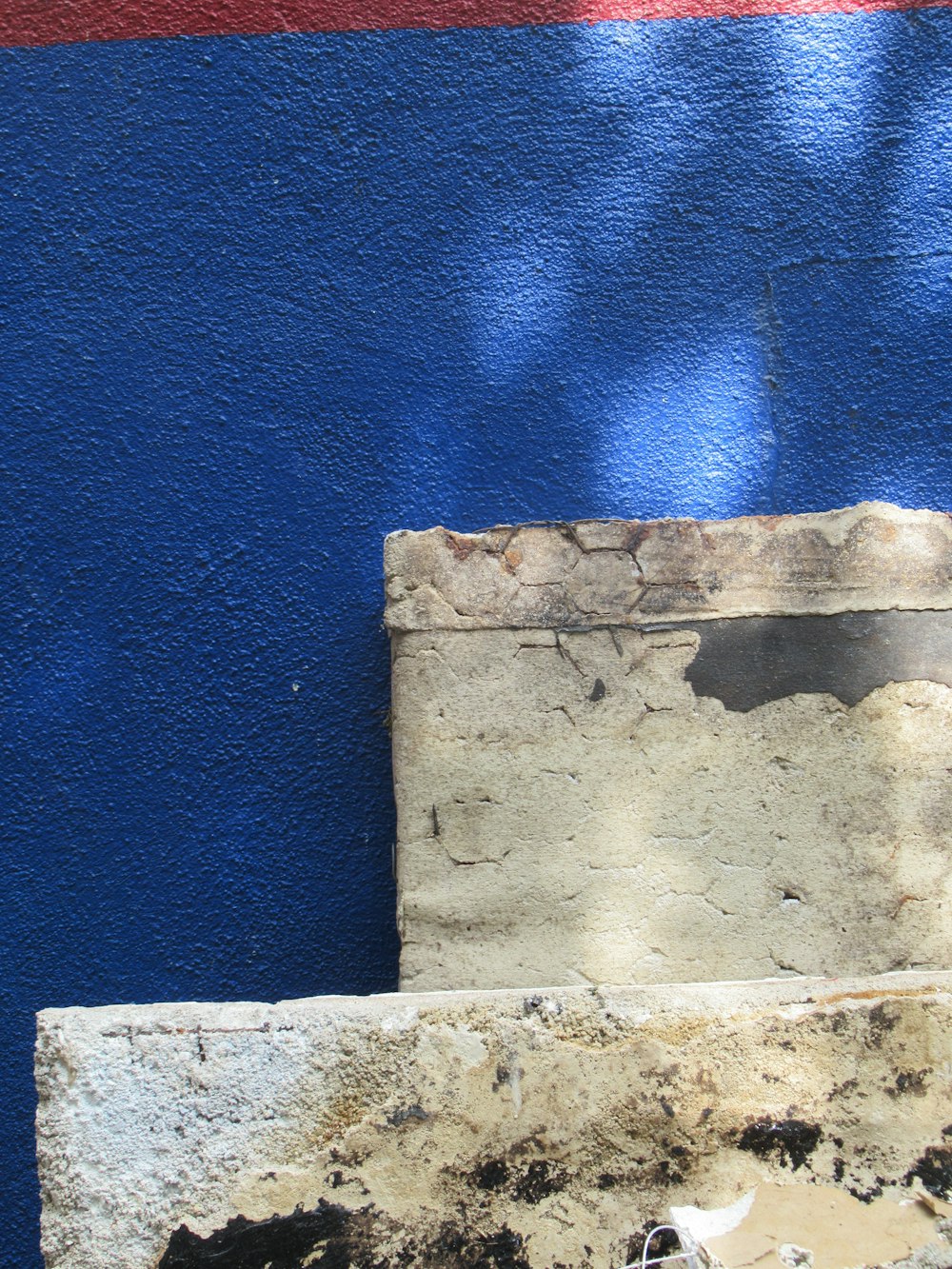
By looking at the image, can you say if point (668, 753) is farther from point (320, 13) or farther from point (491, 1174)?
point (320, 13)

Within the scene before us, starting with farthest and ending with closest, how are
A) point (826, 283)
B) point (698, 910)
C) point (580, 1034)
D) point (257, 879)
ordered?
point (826, 283)
point (257, 879)
point (698, 910)
point (580, 1034)

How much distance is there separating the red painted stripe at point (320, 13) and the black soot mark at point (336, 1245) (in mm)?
1986

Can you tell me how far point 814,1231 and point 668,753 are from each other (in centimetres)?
73

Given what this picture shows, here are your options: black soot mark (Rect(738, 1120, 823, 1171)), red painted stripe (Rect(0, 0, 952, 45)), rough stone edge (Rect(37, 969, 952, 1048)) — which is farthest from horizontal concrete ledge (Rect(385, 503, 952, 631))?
red painted stripe (Rect(0, 0, 952, 45))

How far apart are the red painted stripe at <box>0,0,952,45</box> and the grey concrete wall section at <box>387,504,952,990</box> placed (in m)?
1.04

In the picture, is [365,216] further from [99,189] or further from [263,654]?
[263,654]

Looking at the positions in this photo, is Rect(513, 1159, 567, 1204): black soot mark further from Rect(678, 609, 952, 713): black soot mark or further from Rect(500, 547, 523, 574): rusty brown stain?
Rect(500, 547, 523, 574): rusty brown stain

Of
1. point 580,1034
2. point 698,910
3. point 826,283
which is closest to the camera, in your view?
point 580,1034

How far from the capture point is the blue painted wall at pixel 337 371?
1866mm

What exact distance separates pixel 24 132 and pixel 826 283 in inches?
60.5

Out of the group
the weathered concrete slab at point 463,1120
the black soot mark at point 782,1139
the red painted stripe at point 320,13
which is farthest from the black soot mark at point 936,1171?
the red painted stripe at point 320,13

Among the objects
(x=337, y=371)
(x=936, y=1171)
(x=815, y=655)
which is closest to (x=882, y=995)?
(x=936, y=1171)

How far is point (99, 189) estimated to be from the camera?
194 centimetres

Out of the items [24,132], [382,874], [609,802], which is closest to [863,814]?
[609,802]
